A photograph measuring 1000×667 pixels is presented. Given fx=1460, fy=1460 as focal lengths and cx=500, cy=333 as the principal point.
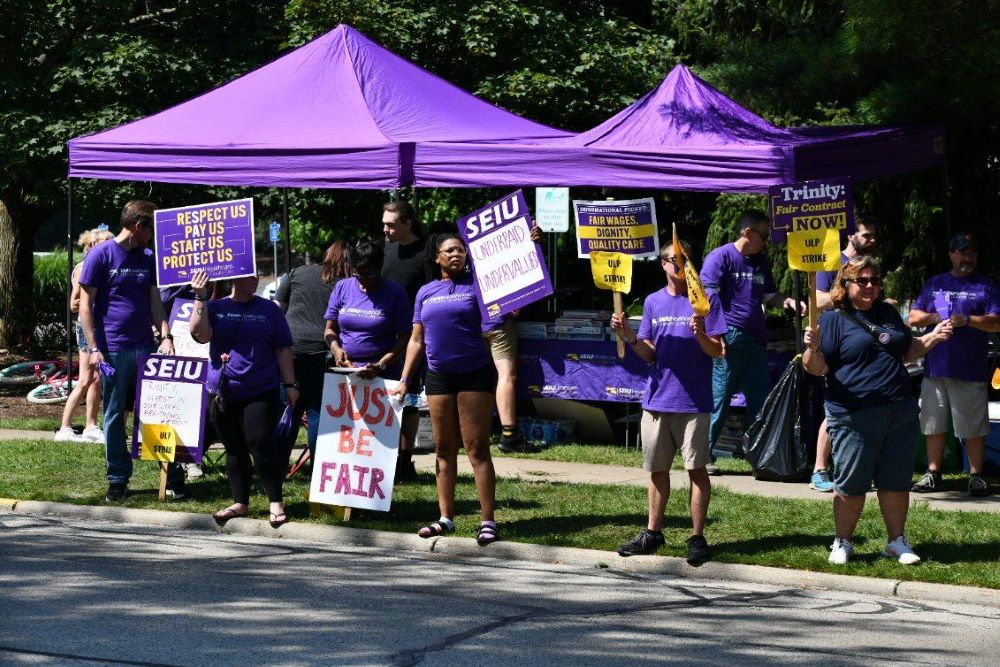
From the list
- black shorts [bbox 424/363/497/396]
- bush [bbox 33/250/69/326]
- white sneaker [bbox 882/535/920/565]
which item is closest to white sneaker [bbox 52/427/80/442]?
black shorts [bbox 424/363/497/396]

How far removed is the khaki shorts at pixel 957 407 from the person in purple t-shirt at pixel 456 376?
3654 mm

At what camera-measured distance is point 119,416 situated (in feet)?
34.6

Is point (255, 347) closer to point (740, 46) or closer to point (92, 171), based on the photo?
point (92, 171)

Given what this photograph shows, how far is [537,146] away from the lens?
1198cm

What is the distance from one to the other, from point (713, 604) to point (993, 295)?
13.3 ft

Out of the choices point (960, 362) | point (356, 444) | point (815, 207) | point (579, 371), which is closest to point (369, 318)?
point (356, 444)

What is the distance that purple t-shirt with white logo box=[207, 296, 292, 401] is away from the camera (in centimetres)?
959

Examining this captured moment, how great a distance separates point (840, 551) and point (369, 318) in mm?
3597

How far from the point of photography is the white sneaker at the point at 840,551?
27.2 feet

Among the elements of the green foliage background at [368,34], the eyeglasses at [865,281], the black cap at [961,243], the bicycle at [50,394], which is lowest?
the bicycle at [50,394]

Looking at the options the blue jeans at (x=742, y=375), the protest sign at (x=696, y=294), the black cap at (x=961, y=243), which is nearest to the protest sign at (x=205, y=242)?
the protest sign at (x=696, y=294)

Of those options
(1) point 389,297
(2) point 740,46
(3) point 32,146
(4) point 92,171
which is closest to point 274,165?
(4) point 92,171

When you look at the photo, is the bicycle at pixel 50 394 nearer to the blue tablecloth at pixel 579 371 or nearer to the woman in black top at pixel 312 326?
the blue tablecloth at pixel 579 371

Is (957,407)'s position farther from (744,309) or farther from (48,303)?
(48,303)
